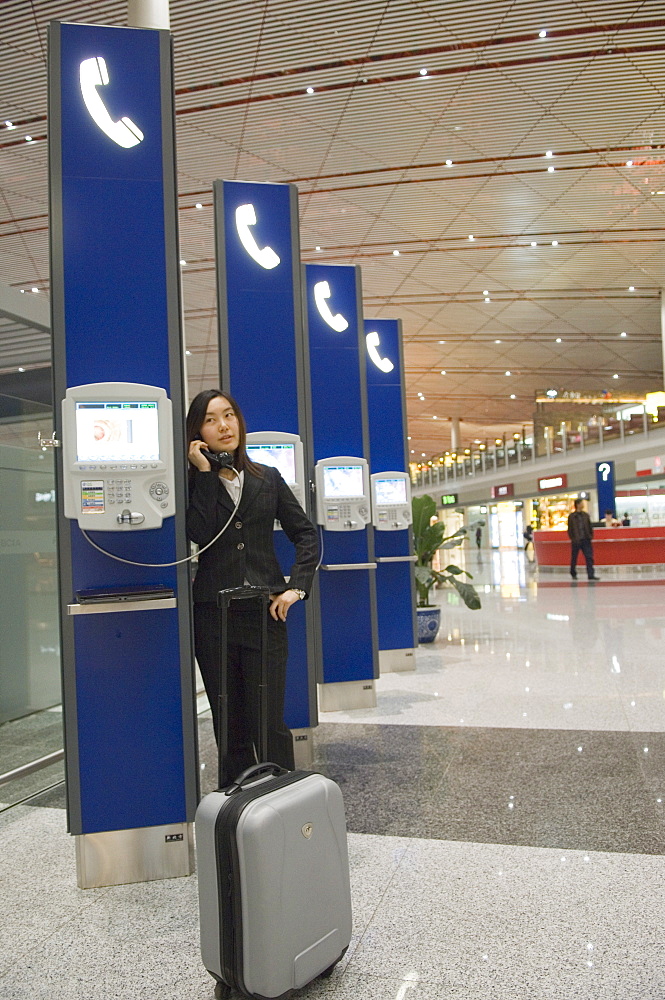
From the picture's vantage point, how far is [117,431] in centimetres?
264

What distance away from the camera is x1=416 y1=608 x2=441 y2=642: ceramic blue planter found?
8258 millimetres

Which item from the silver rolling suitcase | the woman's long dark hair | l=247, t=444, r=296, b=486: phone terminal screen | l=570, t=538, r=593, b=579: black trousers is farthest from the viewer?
l=570, t=538, r=593, b=579: black trousers

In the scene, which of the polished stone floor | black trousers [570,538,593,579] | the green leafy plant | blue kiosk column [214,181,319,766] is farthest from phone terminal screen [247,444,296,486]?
black trousers [570,538,593,579]

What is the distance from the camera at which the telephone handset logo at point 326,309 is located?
5434 mm

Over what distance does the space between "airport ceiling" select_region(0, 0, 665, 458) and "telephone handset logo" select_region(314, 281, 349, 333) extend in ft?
6.50

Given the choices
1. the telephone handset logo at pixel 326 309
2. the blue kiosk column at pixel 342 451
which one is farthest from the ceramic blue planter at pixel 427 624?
the telephone handset logo at pixel 326 309

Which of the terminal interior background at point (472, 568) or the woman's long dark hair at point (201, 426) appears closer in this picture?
the terminal interior background at point (472, 568)

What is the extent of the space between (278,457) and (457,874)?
2.17 meters

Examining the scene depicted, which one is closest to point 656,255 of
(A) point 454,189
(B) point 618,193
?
(B) point 618,193

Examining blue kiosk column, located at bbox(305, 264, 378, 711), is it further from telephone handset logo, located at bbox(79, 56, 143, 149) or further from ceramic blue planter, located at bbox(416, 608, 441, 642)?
ceramic blue planter, located at bbox(416, 608, 441, 642)

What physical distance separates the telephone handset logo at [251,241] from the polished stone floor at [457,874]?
2.64 metres

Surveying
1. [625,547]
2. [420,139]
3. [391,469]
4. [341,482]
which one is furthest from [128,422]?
[625,547]

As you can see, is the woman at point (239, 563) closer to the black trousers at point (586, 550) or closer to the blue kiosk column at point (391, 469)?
the blue kiosk column at point (391, 469)

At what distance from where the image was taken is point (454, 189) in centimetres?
1339
